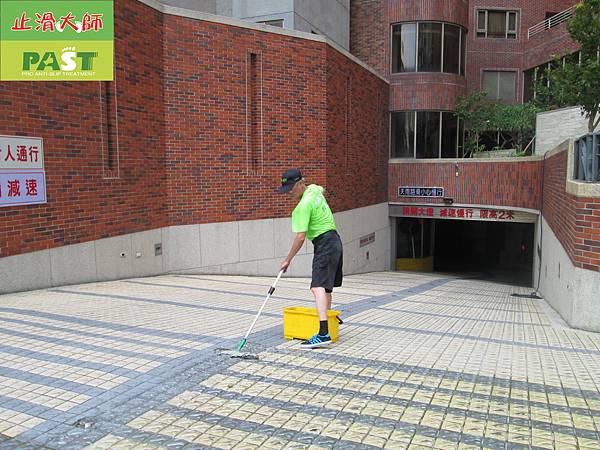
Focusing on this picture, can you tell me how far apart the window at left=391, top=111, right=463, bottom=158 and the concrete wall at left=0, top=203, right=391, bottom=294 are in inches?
239

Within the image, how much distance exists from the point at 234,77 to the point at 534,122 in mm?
14625

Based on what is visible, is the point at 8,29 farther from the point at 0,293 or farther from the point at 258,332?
the point at 258,332

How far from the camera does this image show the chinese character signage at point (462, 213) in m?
18.9

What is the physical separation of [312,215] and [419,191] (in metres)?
16.7

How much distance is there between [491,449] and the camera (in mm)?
3438

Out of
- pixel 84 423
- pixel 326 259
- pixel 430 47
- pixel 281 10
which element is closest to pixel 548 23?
pixel 430 47

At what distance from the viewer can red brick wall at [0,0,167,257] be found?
27.9 ft

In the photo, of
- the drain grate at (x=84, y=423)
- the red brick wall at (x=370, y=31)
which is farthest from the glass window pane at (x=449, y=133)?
the drain grate at (x=84, y=423)

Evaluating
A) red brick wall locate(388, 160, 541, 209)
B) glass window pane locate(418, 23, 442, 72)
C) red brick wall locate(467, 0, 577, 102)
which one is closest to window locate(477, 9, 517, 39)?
red brick wall locate(467, 0, 577, 102)

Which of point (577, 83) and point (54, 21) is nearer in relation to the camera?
point (54, 21)

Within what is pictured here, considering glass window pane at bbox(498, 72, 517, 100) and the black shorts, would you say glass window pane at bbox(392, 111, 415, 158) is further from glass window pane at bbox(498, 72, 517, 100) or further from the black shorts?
the black shorts

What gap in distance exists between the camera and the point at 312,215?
5594 mm

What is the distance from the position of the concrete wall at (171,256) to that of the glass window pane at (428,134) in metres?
6.35

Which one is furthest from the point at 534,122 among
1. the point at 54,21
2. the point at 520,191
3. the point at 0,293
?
the point at 0,293
